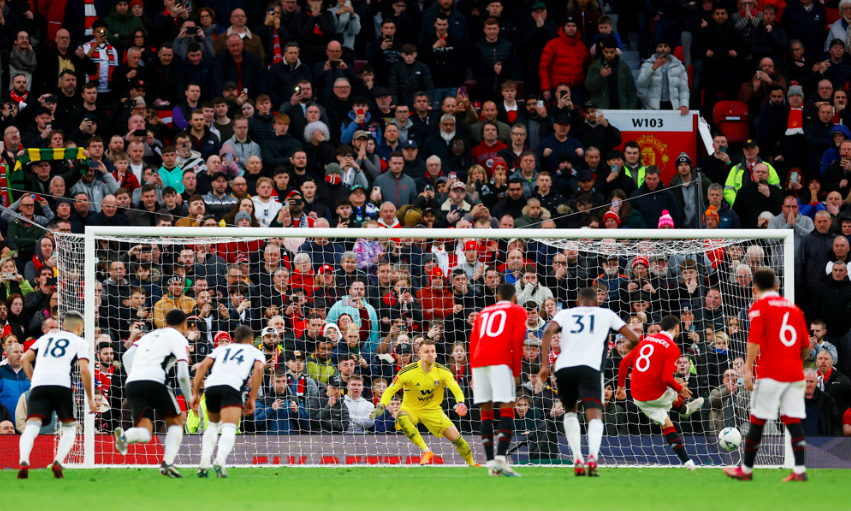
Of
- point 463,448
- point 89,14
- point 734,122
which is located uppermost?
point 89,14

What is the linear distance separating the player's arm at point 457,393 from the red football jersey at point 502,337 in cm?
199

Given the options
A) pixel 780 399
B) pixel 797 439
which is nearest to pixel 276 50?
pixel 780 399

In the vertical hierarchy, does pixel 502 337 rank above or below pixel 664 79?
below

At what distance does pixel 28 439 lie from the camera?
11172 mm

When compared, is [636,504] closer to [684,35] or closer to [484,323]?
[484,323]

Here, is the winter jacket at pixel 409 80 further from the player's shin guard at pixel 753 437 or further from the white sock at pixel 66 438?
the player's shin guard at pixel 753 437

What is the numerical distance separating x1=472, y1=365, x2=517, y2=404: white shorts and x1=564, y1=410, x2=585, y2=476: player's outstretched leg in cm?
59

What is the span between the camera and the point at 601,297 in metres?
14.9

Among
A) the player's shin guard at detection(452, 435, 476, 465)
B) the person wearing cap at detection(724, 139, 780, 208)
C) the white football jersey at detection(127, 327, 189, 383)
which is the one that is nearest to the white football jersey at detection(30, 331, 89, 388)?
the white football jersey at detection(127, 327, 189, 383)

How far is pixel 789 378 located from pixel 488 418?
304cm

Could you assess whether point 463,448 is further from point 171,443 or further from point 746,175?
point 746,175

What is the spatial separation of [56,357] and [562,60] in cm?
1098

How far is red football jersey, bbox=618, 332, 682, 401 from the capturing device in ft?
41.6

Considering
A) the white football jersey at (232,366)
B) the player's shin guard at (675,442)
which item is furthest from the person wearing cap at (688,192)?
the white football jersey at (232,366)
